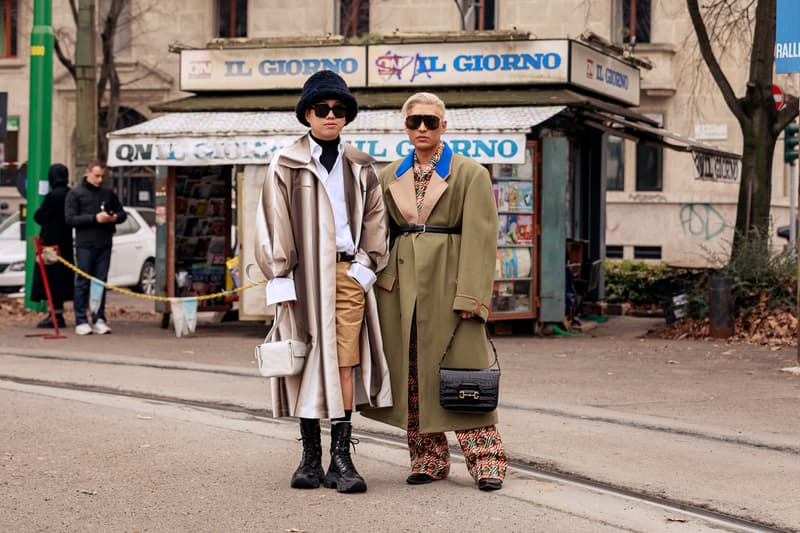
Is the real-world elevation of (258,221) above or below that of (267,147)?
below

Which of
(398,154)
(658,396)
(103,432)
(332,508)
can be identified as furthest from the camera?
(398,154)

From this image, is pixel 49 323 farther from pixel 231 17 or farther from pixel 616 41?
pixel 231 17

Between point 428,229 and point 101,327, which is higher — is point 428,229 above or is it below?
above

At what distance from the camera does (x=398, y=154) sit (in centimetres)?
1520

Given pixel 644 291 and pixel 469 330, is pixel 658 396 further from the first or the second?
pixel 644 291

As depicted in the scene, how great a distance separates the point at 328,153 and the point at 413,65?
9854 millimetres

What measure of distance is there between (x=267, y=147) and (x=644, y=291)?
7978mm

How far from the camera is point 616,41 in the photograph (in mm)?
32531

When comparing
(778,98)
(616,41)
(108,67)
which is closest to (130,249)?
(108,67)

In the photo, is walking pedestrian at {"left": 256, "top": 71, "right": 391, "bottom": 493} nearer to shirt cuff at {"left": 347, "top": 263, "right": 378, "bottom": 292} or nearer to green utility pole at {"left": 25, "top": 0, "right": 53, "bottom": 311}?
shirt cuff at {"left": 347, "top": 263, "right": 378, "bottom": 292}

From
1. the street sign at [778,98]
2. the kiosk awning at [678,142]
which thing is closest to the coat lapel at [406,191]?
the kiosk awning at [678,142]

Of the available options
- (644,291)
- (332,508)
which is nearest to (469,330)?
(332,508)

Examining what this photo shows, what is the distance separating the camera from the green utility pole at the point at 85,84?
1898cm

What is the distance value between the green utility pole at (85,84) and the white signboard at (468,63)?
4.33 meters
